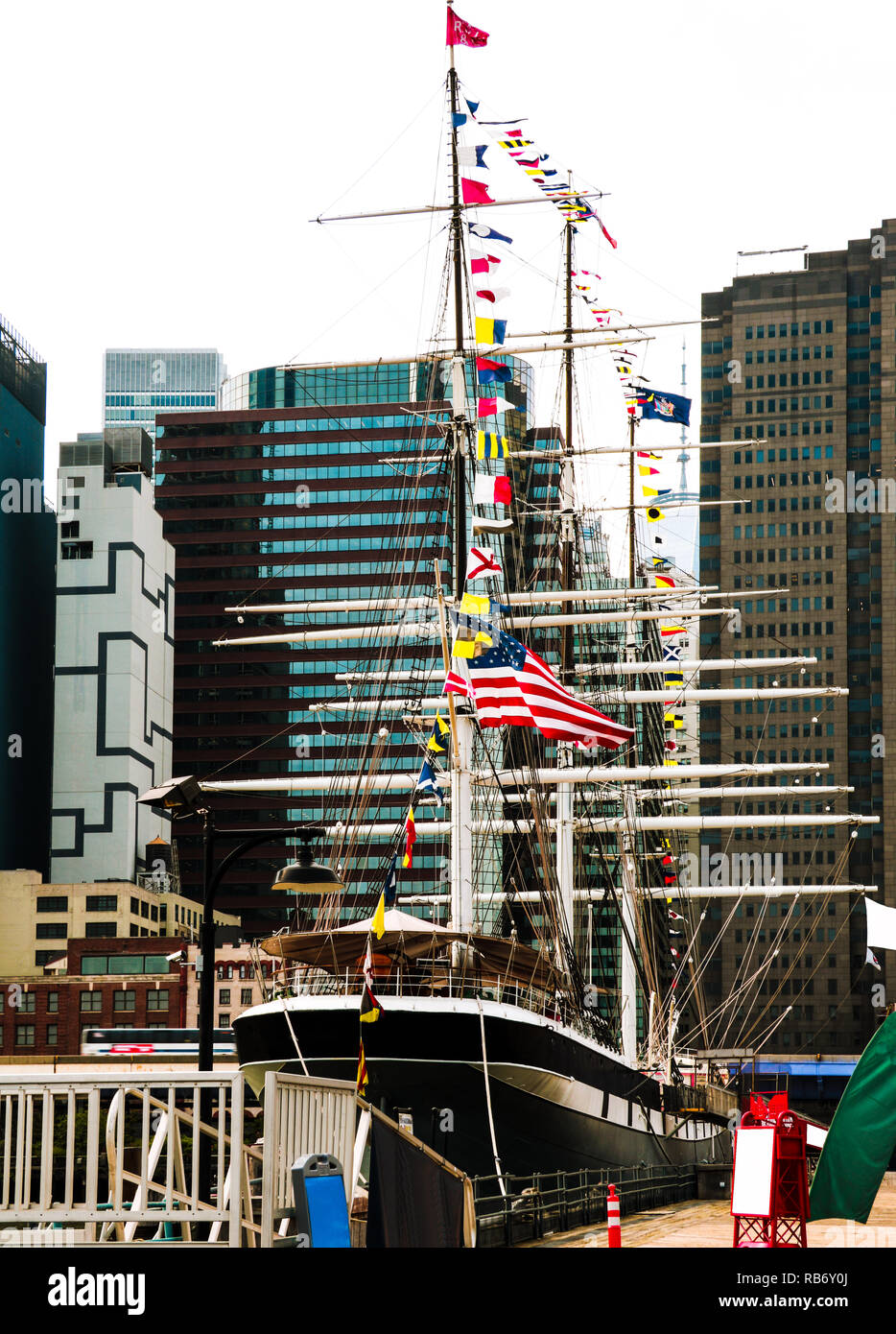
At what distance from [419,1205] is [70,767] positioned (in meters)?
126

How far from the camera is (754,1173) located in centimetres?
1602

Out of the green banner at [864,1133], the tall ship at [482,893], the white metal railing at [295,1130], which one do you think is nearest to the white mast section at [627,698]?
the tall ship at [482,893]

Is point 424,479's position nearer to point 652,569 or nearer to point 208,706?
point 208,706

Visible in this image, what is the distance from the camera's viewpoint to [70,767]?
136375mm

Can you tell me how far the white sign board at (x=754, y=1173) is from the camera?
15.8 m

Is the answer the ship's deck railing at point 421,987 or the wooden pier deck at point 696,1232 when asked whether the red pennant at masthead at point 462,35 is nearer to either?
the ship's deck railing at point 421,987

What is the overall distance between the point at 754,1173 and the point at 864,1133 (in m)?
3.23

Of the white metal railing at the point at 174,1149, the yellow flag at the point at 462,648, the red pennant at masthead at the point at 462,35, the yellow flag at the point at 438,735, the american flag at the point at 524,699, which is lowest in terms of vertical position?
the white metal railing at the point at 174,1149

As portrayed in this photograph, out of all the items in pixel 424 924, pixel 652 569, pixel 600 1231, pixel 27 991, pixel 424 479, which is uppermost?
pixel 424 479

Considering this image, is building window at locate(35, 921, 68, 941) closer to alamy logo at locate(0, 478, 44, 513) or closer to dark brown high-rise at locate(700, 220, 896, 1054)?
alamy logo at locate(0, 478, 44, 513)

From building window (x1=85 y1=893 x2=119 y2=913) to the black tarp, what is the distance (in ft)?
372

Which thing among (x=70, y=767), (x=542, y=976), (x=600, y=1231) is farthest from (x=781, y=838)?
(x=600, y=1231)
